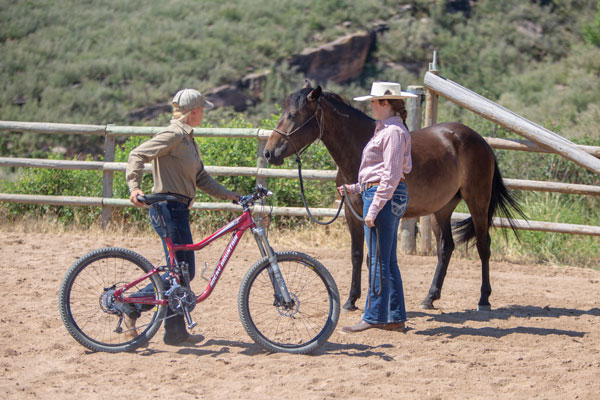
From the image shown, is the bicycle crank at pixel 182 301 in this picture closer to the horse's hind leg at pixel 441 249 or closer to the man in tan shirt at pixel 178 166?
the man in tan shirt at pixel 178 166

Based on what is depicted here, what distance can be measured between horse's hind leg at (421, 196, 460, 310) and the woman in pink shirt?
1114 mm

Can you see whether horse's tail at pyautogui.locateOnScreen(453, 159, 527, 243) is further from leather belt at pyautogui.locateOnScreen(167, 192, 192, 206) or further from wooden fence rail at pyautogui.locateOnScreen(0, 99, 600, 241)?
leather belt at pyautogui.locateOnScreen(167, 192, 192, 206)

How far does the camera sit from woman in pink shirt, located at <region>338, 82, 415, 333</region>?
4473 mm

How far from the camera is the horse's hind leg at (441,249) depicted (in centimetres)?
594

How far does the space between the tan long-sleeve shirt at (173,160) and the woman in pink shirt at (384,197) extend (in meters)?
1.17

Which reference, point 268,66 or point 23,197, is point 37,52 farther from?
point 23,197

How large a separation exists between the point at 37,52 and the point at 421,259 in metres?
20.1

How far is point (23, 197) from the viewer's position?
8.96 meters

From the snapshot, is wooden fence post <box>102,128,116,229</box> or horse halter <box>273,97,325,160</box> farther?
wooden fence post <box>102,128,116,229</box>

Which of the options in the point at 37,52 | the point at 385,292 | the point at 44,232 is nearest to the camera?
the point at 385,292

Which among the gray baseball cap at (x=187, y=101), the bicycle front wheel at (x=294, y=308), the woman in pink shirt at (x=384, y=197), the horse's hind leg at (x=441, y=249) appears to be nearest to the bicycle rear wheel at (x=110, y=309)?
the bicycle front wheel at (x=294, y=308)

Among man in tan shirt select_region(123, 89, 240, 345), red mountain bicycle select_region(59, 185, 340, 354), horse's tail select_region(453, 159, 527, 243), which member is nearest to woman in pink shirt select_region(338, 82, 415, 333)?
red mountain bicycle select_region(59, 185, 340, 354)

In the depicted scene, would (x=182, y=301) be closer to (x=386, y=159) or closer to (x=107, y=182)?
(x=386, y=159)

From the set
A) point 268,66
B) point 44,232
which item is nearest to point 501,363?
point 44,232
